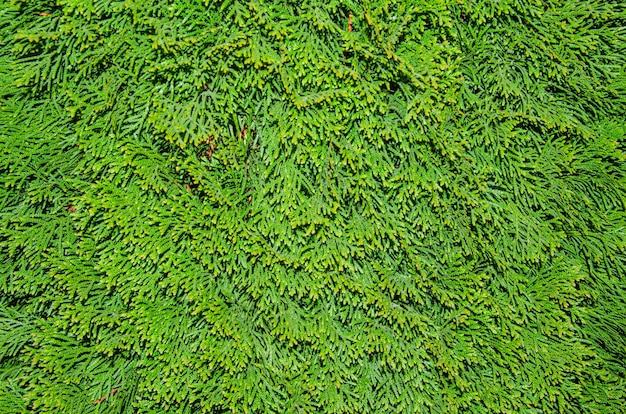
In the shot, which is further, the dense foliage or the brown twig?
the brown twig

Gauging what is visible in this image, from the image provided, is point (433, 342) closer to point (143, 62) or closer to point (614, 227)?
point (614, 227)

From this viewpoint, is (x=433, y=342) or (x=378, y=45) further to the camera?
(x=433, y=342)

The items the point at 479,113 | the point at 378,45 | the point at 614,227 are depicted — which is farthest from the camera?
the point at 614,227

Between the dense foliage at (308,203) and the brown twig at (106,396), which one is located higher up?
the dense foliage at (308,203)

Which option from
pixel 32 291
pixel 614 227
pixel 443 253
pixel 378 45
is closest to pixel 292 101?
pixel 378 45

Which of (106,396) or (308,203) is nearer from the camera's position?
(308,203)

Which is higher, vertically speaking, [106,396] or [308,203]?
[308,203]

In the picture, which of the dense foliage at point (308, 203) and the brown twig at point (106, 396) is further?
the brown twig at point (106, 396)

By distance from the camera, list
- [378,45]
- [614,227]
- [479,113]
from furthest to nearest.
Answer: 1. [614,227]
2. [479,113]
3. [378,45]
